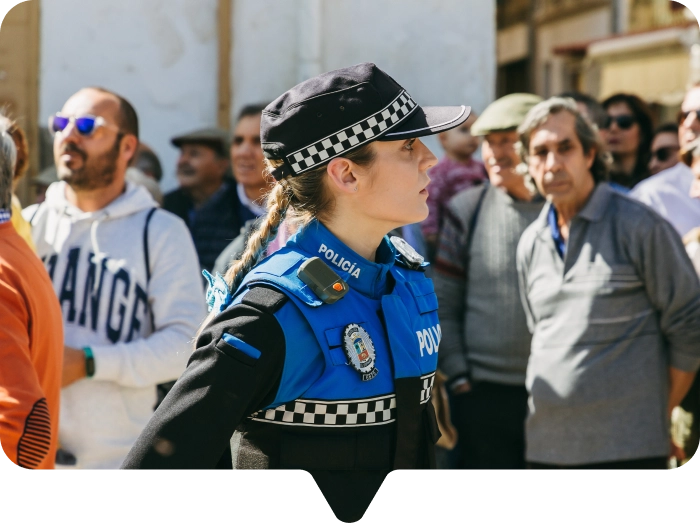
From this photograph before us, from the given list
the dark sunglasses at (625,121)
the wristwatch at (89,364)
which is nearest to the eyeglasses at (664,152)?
the dark sunglasses at (625,121)

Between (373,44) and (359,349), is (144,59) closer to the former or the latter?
(373,44)

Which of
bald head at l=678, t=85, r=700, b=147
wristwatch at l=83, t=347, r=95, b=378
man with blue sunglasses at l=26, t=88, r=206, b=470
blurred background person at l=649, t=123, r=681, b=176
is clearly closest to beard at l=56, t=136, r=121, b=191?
man with blue sunglasses at l=26, t=88, r=206, b=470

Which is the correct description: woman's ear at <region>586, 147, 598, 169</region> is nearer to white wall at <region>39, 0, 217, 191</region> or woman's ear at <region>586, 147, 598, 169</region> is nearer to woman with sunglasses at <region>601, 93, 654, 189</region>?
woman with sunglasses at <region>601, 93, 654, 189</region>

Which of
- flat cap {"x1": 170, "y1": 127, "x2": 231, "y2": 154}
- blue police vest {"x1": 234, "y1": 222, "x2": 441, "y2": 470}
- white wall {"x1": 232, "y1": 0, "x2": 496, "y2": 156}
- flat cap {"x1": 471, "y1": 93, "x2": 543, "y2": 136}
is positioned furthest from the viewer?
white wall {"x1": 232, "y1": 0, "x2": 496, "y2": 156}

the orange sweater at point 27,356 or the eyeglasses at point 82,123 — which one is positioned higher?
the eyeglasses at point 82,123

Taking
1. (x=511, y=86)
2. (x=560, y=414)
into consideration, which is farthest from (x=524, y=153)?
(x=511, y=86)

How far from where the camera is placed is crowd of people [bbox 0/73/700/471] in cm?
353

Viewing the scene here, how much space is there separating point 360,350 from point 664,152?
3.92 meters

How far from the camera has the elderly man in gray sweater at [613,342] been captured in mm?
3686

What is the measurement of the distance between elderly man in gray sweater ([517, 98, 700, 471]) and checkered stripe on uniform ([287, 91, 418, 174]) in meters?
1.88

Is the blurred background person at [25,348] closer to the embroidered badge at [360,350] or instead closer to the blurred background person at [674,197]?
the embroidered badge at [360,350]

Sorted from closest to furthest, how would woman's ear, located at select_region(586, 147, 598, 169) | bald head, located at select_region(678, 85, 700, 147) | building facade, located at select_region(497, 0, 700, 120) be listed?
woman's ear, located at select_region(586, 147, 598, 169), bald head, located at select_region(678, 85, 700, 147), building facade, located at select_region(497, 0, 700, 120)

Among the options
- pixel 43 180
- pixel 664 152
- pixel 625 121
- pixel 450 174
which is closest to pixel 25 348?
pixel 43 180

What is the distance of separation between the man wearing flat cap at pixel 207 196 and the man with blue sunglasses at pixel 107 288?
1.01m
